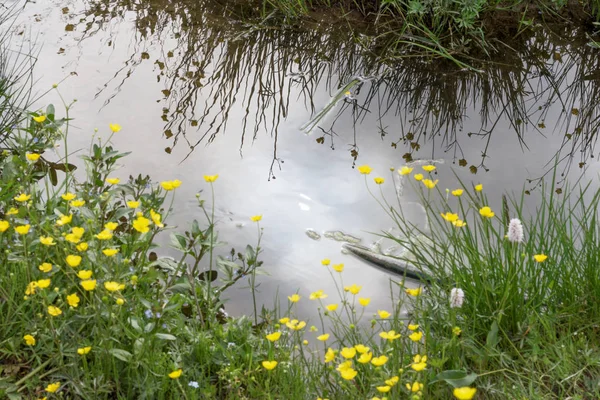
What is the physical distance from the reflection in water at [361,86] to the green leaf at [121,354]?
138 cm

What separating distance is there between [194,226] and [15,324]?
513 millimetres

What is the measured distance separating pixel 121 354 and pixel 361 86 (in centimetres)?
222

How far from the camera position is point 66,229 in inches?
68.9

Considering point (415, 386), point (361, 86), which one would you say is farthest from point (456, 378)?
point (361, 86)

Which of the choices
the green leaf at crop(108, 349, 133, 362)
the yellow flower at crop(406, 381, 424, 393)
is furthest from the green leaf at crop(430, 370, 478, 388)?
the green leaf at crop(108, 349, 133, 362)

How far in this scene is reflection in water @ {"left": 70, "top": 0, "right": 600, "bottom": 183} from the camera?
290cm

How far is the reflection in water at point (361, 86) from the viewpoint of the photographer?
2.90 meters

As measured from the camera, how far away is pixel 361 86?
10.8 feet

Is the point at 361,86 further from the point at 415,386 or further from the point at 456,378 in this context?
the point at 415,386

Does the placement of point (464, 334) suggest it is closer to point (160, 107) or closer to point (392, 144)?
point (392, 144)

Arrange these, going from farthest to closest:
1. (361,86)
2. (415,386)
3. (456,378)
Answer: (361,86), (456,378), (415,386)

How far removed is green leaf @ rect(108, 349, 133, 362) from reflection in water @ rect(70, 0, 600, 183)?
1.38m

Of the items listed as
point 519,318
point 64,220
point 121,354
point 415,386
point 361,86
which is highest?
point 361,86

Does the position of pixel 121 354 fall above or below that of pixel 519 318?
below
